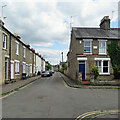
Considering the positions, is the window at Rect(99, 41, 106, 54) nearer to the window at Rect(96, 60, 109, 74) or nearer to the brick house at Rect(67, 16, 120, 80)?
the brick house at Rect(67, 16, 120, 80)

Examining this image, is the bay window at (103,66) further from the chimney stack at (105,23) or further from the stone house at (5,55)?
the stone house at (5,55)

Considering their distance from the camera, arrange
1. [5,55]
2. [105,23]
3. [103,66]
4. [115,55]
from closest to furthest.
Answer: [5,55] < [115,55] < [103,66] < [105,23]

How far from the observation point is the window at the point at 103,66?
17047 mm

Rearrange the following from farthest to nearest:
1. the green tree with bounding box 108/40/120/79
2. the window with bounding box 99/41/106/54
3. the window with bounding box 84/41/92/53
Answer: the window with bounding box 99/41/106/54
the window with bounding box 84/41/92/53
the green tree with bounding box 108/40/120/79

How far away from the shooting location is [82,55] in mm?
16812

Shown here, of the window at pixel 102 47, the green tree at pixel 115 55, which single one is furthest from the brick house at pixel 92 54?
the green tree at pixel 115 55

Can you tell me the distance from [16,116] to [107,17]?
2048 cm

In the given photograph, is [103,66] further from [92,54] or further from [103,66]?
[92,54]

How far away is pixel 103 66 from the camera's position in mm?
17047

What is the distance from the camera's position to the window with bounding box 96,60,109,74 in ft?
55.9

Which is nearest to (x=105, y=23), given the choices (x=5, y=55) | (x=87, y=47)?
(x=87, y=47)

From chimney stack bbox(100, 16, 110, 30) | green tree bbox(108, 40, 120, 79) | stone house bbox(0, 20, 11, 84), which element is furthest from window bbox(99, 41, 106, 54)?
stone house bbox(0, 20, 11, 84)

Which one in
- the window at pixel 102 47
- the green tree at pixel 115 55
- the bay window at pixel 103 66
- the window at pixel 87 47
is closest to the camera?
the green tree at pixel 115 55

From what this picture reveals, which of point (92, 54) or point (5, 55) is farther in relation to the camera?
point (92, 54)
